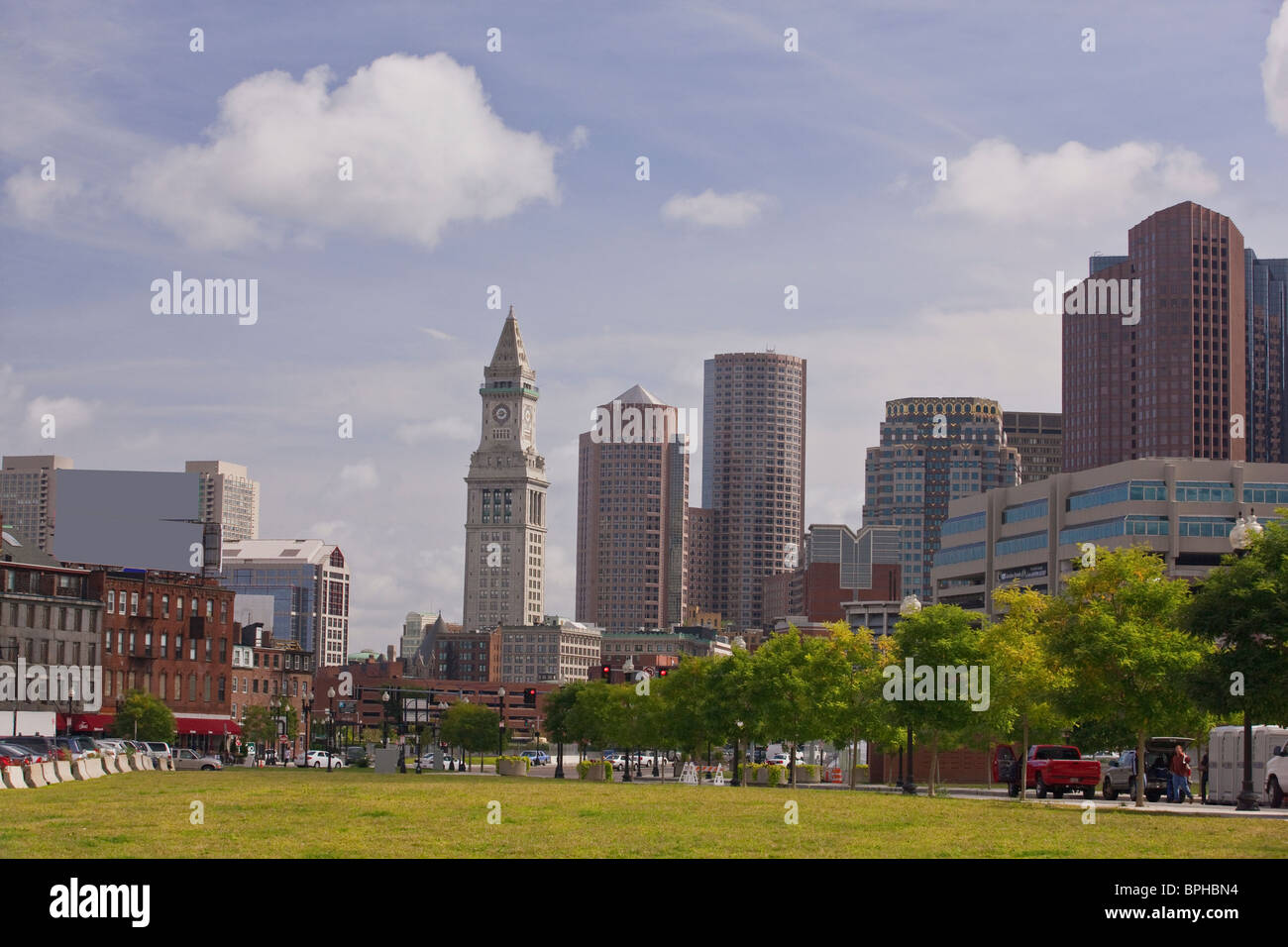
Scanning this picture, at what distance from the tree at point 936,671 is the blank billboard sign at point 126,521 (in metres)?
90.5

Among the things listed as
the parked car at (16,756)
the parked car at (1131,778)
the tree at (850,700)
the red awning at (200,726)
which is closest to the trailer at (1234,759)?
the parked car at (1131,778)

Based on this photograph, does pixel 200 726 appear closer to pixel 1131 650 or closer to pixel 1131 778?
pixel 1131 778

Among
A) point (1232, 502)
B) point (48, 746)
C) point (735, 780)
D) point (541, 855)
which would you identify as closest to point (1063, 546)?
point (1232, 502)

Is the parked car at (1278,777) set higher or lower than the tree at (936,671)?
lower

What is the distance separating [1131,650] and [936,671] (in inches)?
454

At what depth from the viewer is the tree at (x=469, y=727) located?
154 metres

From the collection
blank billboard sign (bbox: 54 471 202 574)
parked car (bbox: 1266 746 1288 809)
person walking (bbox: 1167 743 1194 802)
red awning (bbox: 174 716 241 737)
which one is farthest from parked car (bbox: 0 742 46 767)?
blank billboard sign (bbox: 54 471 202 574)

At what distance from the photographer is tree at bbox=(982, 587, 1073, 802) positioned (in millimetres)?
53969

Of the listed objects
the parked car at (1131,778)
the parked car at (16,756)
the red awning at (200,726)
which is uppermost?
the parked car at (16,756)

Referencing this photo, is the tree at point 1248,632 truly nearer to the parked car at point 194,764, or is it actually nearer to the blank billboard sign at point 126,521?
the parked car at point 194,764
